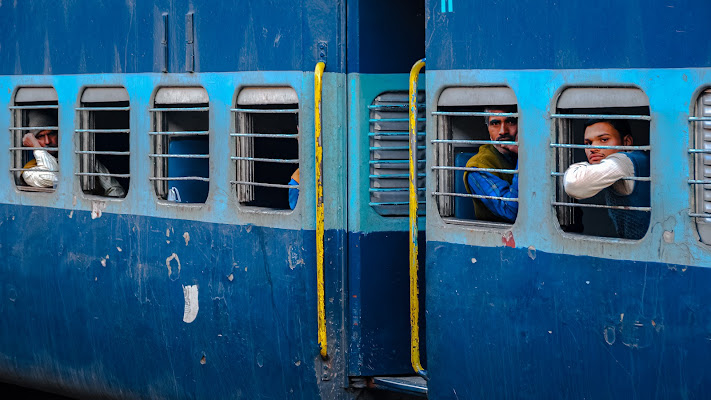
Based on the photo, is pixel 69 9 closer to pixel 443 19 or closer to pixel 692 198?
pixel 443 19

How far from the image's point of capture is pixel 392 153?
230 inches

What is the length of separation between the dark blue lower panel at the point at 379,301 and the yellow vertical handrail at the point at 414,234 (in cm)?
20

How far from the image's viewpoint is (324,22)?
5781mm

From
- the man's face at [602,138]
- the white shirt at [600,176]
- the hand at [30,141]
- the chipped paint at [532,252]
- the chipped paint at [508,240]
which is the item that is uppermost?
the hand at [30,141]

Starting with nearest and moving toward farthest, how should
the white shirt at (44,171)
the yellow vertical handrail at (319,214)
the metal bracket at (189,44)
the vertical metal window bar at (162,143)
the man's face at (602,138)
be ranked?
the man's face at (602,138) < the yellow vertical handrail at (319,214) < the metal bracket at (189,44) < the vertical metal window bar at (162,143) < the white shirt at (44,171)

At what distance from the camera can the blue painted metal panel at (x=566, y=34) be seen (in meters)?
4.40

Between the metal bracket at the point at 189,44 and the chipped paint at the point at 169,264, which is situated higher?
the metal bracket at the point at 189,44

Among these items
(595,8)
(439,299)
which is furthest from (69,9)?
(595,8)

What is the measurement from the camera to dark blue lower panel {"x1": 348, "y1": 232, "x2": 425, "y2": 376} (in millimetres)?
5816

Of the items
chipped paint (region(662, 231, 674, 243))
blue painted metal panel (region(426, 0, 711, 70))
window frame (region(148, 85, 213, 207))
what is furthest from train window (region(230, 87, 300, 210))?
chipped paint (region(662, 231, 674, 243))

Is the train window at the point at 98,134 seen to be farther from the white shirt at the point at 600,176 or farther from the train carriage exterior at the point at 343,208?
the white shirt at the point at 600,176

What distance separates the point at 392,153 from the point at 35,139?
8.49 ft

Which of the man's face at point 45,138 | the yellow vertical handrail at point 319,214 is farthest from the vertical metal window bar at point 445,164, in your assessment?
the man's face at point 45,138

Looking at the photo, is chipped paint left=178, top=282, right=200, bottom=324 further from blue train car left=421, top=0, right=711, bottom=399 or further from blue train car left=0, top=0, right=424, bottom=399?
blue train car left=421, top=0, right=711, bottom=399
